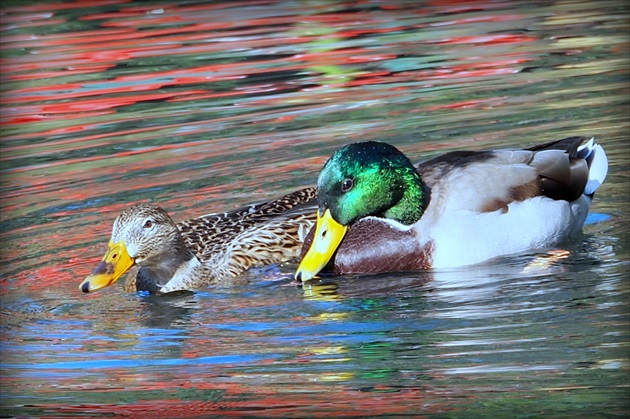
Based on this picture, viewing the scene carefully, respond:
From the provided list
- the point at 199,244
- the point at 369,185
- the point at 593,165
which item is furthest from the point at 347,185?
the point at 593,165

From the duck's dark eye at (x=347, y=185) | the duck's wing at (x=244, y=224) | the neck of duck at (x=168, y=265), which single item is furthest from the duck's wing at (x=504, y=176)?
the neck of duck at (x=168, y=265)

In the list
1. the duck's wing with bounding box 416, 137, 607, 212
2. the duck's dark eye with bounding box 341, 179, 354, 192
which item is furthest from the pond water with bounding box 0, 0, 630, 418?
the duck's dark eye with bounding box 341, 179, 354, 192

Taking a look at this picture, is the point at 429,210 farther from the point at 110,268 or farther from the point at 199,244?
the point at 110,268

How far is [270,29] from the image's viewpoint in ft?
52.1

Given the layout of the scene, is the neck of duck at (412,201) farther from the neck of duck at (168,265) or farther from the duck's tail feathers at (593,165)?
the neck of duck at (168,265)

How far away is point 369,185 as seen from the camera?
8.04 m

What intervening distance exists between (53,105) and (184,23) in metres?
4.52

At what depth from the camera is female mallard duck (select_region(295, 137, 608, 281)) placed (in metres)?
7.96

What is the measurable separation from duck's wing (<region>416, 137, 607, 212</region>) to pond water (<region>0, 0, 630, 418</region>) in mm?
350

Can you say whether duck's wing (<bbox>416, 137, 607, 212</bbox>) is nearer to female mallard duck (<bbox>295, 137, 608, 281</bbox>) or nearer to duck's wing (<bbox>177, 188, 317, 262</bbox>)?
female mallard duck (<bbox>295, 137, 608, 281</bbox>)

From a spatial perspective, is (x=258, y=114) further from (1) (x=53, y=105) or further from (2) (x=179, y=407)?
(2) (x=179, y=407)

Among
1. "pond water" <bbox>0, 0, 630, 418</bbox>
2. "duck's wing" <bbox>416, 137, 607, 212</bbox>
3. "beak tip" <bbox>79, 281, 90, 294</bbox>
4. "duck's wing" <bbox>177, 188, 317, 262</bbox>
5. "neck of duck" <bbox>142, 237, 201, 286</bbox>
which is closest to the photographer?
"pond water" <bbox>0, 0, 630, 418</bbox>

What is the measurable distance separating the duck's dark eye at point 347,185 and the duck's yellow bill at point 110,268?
1.25 m

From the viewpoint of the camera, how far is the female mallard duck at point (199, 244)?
7984 mm
